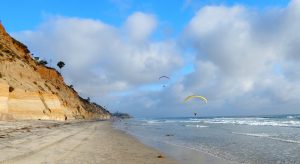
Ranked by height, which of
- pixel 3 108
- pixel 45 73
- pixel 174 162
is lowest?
pixel 174 162

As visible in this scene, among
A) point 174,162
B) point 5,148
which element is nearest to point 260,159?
point 174,162

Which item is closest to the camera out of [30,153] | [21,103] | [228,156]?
[30,153]

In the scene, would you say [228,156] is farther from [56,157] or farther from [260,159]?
[56,157]

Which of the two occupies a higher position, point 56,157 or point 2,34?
point 2,34

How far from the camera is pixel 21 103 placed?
163 ft

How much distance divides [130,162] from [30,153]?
14.4 feet

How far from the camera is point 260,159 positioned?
59.5 feet

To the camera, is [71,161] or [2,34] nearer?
[71,161]

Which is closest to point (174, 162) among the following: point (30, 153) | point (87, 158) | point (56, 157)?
point (87, 158)

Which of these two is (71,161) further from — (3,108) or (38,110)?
(38,110)

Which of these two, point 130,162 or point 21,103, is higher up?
point 21,103

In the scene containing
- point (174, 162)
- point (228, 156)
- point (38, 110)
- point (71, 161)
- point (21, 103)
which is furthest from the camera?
point (38, 110)

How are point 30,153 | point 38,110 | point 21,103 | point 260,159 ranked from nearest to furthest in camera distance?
point 30,153 → point 260,159 → point 21,103 → point 38,110

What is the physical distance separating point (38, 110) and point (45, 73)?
3972cm
